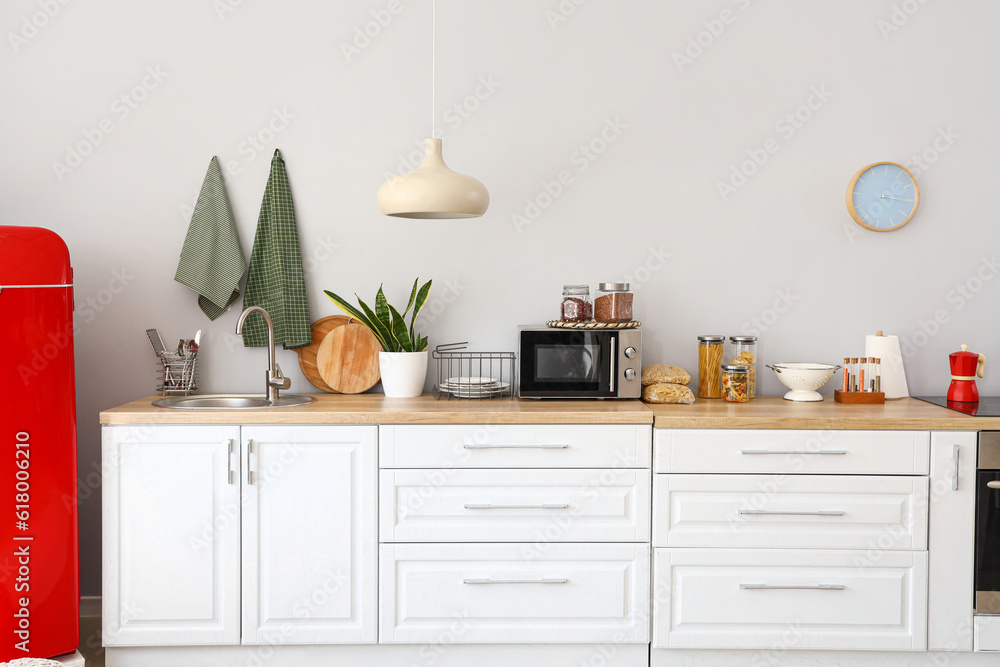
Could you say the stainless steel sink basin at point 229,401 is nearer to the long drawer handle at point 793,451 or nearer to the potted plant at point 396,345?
the potted plant at point 396,345

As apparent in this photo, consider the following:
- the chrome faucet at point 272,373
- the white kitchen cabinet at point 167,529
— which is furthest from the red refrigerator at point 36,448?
the chrome faucet at point 272,373

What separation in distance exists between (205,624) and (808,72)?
2.89 metres

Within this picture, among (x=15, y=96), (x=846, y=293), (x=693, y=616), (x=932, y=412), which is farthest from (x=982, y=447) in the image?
(x=15, y=96)

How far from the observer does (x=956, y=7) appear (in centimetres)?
268

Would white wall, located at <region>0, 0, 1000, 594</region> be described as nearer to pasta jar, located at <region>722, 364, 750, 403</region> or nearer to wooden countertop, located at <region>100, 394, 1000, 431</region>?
pasta jar, located at <region>722, 364, 750, 403</region>

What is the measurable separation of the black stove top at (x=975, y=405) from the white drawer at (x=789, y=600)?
48cm

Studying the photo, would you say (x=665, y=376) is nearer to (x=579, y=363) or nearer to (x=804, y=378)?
(x=579, y=363)

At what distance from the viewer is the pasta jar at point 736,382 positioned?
2.47 meters

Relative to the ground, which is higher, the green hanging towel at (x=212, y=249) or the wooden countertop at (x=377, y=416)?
the green hanging towel at (x=212, y=249)

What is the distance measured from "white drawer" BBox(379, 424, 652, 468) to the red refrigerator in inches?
39.5

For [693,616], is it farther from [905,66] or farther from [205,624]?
[905,66]

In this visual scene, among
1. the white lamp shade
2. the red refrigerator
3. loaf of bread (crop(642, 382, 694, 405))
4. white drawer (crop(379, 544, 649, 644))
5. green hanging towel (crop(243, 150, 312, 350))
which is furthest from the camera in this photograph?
green hanging towel (crop(243, 150, 312, 350))

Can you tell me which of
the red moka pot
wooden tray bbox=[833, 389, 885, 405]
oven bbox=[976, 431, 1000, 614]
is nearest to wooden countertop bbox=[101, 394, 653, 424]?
wooden tray bbox=[833, 389, 885, 405]

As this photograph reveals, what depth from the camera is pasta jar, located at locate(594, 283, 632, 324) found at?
2516 millimetres
